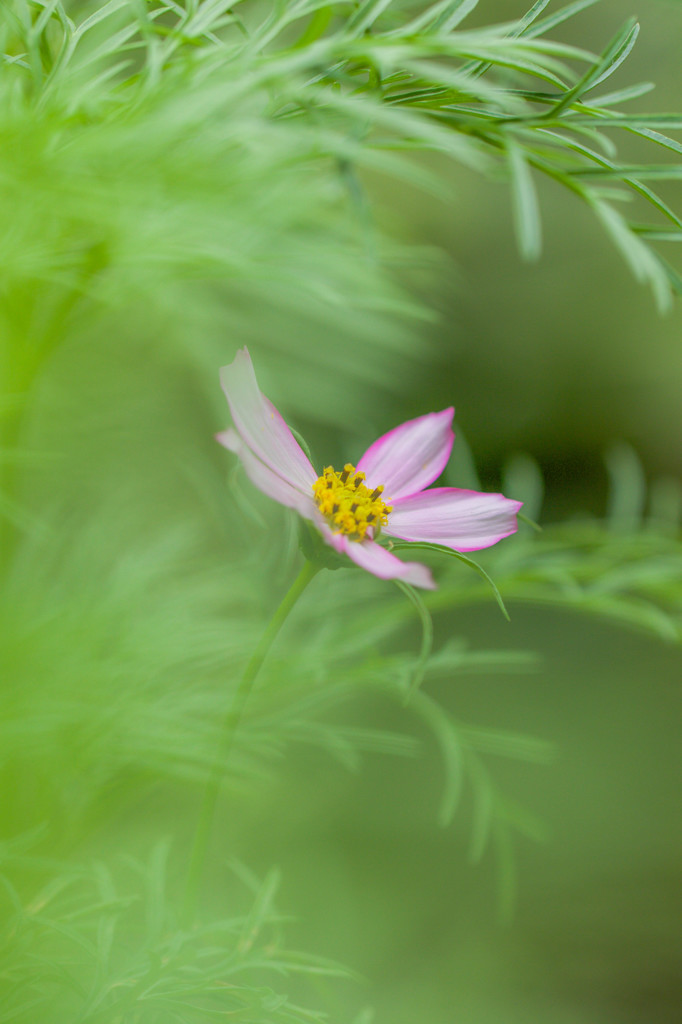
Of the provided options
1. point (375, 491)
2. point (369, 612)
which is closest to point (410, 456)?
point (375, 491)

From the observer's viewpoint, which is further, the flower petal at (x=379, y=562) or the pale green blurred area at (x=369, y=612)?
the pale green blurred area at (x=369, y=612)

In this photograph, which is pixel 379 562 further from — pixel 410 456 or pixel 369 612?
pixel 369 612

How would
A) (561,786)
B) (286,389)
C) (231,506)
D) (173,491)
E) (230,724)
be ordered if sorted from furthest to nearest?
(561,786), (173,491), (286,389), (231,506), (230,724)

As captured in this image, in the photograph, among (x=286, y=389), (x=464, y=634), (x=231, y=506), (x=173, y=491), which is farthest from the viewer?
(x=464, y=634)

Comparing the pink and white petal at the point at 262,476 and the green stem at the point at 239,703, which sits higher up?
the pink and white petal at the point at 262,476

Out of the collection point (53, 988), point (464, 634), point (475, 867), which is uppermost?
point (53, 988)

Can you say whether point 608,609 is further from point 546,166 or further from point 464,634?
point 464,634

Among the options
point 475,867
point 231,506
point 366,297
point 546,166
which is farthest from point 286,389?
point 475,867
